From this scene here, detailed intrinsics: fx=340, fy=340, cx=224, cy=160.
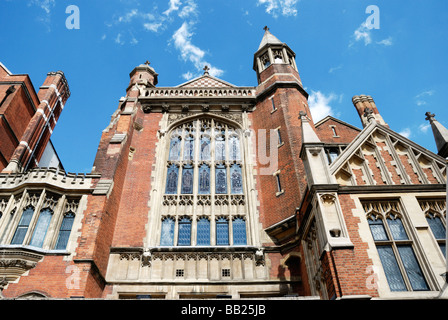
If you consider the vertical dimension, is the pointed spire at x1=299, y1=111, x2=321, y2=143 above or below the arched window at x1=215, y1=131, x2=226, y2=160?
below

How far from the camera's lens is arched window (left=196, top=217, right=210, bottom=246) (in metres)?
14.2

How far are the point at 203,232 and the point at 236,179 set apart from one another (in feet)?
10.9

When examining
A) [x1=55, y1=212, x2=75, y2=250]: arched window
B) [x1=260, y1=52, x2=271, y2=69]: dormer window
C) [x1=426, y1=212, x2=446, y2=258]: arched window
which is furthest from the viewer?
[x1=260, y1=52, x2=271, y2=69]: dormer window

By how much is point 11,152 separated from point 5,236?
818 cm

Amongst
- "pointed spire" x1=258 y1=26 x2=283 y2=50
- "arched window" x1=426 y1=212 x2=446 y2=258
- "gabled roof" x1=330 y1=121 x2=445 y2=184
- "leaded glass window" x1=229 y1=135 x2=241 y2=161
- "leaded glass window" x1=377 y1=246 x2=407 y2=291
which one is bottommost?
"leaded glass window" x1=377 y1=246 x2=407 y2=291

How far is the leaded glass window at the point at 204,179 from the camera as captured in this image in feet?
53.0

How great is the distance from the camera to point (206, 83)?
23297 mm

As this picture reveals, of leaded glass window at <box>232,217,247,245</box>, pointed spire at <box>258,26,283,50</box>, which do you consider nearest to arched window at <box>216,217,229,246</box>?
leaded glass window at <box>232,217,247,245</box>

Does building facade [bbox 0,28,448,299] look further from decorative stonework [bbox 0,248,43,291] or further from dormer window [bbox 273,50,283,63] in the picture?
dormer window [bbox 273,50,283,63]

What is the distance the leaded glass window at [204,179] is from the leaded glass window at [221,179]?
43 cm

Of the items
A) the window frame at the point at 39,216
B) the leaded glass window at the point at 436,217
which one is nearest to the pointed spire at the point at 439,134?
the leaded glass window at the point at 436,217

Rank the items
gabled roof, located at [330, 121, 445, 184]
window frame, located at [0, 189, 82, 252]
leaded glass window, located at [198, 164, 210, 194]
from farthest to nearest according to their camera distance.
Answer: leaded glass window, located at [198, 164, 210, 194], window frame, located at [0, 189, 82, 252], gabled roof, located at [330, 121, 445, 184]

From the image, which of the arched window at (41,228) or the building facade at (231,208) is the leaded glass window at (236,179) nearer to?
the building facade at (231,208)

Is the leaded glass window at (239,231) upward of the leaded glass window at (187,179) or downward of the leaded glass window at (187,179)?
downward
